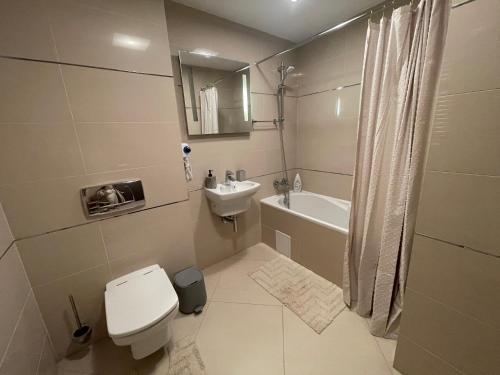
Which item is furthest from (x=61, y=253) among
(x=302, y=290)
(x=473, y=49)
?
(x=473, y=49)

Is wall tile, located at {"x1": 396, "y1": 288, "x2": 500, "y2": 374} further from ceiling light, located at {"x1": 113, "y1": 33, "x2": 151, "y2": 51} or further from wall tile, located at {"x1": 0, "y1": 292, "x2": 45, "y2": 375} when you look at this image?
ceiling light, located at {"x1": 113, "y1": 33, "x2": 151, "y2": 51}

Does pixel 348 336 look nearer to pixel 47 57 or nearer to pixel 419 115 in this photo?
pixel 419 115

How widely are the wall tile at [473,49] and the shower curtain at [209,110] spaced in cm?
159

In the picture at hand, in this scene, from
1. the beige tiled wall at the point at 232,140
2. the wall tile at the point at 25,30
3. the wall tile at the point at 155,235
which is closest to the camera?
the wall tile at the point at 25,30

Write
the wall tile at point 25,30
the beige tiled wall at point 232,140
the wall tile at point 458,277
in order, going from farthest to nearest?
the beige tiled wall at point 232,140 < the wall tile at point 25,30 < the wall tile at point 458,277

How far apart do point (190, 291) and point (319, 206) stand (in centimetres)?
170

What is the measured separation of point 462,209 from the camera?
0.84 metres

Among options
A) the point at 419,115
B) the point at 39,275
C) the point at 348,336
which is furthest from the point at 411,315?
the point at 39,275

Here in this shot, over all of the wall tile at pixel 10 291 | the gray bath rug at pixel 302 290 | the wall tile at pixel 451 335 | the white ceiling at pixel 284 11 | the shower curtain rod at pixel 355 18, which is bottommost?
the gray bath rug at pixel 302 290

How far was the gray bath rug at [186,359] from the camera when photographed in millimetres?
1253

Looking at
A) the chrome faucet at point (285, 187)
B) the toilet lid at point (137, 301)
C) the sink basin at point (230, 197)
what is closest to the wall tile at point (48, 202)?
the toilet lid at point (137, 301)

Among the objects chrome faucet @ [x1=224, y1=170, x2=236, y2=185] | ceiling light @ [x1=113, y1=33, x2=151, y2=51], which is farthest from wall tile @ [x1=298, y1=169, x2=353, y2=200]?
ceiling light @ [x1=113, y1=33, x2=151, y2=51]

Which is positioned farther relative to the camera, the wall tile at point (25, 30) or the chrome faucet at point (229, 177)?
the chrome faucet at point (229, 177)

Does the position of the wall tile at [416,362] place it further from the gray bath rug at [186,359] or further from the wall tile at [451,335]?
the gray bath rug at [186,359]
